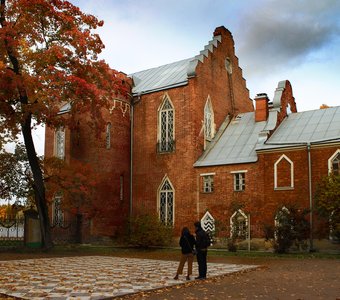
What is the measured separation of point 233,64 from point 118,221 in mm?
14109

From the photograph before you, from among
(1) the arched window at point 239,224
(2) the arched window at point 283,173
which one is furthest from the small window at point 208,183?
(2) the arched window at point 283,173

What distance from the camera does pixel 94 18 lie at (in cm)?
2350

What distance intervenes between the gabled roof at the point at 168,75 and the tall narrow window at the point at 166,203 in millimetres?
6250

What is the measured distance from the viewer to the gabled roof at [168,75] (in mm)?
30062

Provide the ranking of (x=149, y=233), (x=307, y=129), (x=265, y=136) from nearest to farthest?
(x=149, y=233)
(x=307, y=129)
(x=265, y=136)

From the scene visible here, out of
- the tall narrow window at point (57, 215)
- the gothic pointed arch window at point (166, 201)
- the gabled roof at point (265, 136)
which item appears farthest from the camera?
the tall narrow window at point (57, 215)

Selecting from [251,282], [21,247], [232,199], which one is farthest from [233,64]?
[251,282]

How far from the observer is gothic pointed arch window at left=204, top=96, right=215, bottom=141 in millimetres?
30547

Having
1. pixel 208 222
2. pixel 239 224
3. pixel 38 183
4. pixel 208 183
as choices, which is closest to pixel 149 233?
pixel 208 222

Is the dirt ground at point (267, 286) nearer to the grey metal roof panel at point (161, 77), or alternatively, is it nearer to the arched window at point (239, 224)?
the arched window at point (239, 224)

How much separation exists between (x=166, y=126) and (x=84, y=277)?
58.1 feet

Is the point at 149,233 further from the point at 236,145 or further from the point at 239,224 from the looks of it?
the point at 236,145

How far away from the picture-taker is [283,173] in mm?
25234

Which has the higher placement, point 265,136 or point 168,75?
point 168,75
